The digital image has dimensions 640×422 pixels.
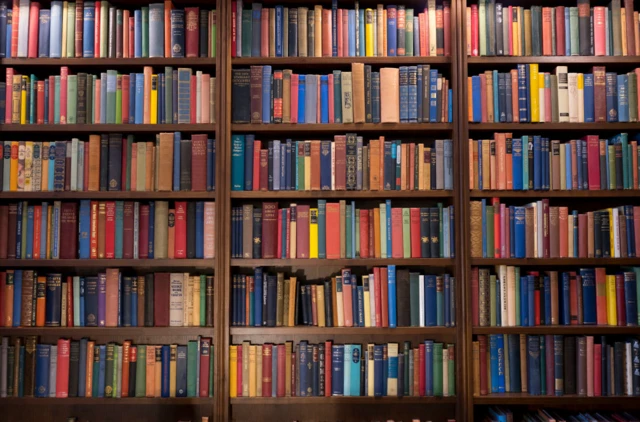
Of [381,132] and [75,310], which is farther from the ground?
[381,132]

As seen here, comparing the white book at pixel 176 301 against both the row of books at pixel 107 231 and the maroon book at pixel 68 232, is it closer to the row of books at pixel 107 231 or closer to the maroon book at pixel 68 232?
the row of books at pixel 107 231

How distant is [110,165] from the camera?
7.75 feet

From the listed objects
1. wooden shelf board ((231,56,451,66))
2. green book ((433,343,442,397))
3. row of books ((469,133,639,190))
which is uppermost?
wooden shelf board ((231,56,451,66))

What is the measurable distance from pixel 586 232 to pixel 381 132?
988 millimetres

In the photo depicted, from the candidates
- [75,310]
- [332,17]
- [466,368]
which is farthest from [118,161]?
[466,368]

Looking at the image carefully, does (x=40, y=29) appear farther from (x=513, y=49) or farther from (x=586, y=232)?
(x=586, y=232)

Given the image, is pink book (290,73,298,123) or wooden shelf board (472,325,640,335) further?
pink book (290,73,298,123)

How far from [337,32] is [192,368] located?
1.61m

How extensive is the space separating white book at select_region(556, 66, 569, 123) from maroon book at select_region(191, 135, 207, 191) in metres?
1.56

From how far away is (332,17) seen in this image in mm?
2383

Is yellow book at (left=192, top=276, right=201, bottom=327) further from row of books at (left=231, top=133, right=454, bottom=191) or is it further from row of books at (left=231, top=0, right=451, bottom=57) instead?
row of books at (left=231, top=0, right=451, bottom=57)

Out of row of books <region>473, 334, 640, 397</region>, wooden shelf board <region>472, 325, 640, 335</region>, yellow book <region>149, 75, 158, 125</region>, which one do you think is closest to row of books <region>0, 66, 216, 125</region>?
yellow book <region>149, 75, 158, 125</region>

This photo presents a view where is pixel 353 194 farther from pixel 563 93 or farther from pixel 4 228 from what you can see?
pixel 4 228

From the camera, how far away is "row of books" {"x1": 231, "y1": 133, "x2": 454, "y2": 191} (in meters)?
2.36
